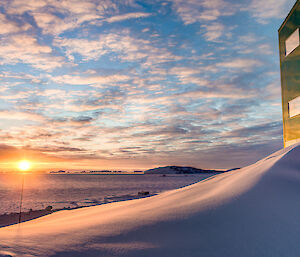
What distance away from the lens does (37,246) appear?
205 inches

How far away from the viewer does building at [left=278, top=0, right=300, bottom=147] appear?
12.4 meters

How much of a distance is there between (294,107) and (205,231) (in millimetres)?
10458

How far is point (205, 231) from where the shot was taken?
4.96 m

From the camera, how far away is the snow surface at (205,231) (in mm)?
4465

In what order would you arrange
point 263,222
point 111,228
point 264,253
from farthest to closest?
point 111,228 → point 263,222 → point 264,253

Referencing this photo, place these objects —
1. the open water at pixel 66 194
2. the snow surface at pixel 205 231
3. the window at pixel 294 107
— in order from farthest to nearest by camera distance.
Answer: the open water at pixel 66 194
the window at pixel 294 107
the snow surface at pixel 205 231

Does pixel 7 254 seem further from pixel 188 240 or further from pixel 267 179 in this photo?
pixel 267 179

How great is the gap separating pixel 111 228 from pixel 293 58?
12.5 meters

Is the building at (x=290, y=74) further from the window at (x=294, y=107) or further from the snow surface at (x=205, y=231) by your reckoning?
the snow surface at (x=205, y=231)

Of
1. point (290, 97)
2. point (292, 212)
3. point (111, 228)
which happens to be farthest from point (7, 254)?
point (290, 97)

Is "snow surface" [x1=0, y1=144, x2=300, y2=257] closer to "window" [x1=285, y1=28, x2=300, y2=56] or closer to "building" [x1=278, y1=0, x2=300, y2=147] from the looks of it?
"building" [x1=278, y1=0, x2=300, y2=147]

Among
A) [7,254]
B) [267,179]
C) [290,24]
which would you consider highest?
[290,24]

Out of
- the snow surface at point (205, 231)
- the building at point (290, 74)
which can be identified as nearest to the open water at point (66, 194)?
the building at point (290, 74)

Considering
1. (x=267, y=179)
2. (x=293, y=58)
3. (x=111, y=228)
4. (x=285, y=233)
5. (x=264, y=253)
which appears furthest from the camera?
(x=293, y=58)
